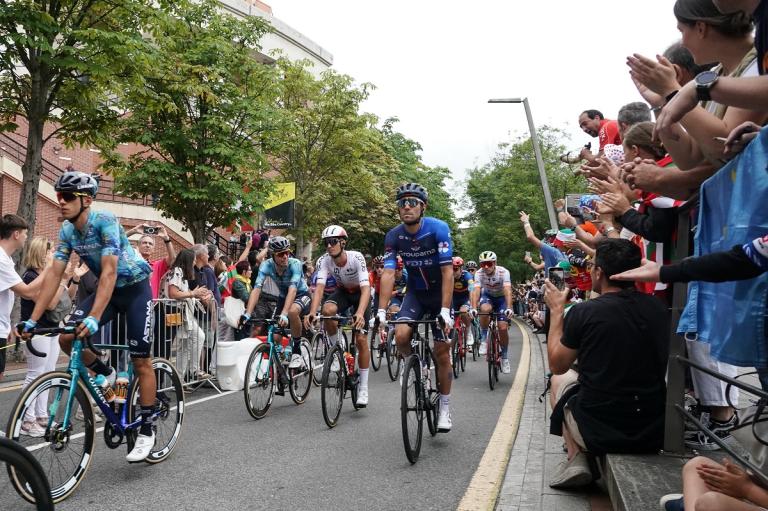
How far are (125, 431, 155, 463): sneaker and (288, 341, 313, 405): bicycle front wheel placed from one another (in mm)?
3121

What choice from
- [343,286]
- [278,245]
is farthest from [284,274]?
[343,286]

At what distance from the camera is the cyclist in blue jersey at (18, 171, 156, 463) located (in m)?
5.11

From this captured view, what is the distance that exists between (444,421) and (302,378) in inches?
109

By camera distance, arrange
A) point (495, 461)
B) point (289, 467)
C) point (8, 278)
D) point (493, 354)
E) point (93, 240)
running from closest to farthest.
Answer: point (93, 240) < point (289, 467) < point (495, 461) < point (8, 278) < point (493, 354)

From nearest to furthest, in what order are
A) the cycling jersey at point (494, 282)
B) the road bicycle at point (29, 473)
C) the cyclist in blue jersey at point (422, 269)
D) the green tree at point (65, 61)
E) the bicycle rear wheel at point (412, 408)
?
the road bicycle at point (29, 473)
the bicycle rear wheel at point (412, 408)
the cyclist in blue jersey at point (422, 269)
the green tree at point (65, 61)
the cycling jersey at point (494, 282)

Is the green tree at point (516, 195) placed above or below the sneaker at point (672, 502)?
above

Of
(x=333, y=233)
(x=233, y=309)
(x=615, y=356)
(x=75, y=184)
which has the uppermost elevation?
(x=75, y=184)

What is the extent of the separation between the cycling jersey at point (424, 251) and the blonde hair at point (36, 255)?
369 centimetres

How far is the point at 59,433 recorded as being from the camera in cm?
457

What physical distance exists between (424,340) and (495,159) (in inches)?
2003

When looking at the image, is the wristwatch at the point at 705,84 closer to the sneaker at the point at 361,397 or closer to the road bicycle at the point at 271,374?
the road bicycle at the point at 271,374

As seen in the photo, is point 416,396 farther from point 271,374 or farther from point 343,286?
point 343,286

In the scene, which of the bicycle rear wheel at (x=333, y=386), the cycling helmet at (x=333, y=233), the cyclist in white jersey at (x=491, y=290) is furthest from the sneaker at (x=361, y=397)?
the cyclist in white jersey at (x=491, y=290)

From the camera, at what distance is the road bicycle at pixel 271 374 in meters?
7.64
